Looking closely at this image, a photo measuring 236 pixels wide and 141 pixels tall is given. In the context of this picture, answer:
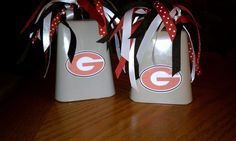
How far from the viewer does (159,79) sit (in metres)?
0.51

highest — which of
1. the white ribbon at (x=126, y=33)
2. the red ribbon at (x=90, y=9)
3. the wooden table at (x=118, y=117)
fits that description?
the red ribbon at (x=90, y=9)

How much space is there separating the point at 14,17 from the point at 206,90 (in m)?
0.87

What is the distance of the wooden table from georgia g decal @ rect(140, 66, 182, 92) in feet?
0.12

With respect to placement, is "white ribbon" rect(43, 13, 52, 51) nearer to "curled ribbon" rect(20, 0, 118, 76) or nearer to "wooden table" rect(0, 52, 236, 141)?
"curled ribbon" rect(20, 0, 118, 76)

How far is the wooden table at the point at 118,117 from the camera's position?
438mm

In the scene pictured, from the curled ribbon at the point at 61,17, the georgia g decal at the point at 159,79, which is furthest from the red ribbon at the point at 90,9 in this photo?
the georgia g decal at the point at 159,79

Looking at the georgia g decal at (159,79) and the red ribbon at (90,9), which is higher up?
the red ribbon at (90,9)

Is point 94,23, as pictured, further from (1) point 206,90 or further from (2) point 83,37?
(1) point 206,90

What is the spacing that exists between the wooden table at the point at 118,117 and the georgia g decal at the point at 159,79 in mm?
36

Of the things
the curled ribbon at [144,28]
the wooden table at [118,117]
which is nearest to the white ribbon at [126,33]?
the curled ribbon at [144,28]

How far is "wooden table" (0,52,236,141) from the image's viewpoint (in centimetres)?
44

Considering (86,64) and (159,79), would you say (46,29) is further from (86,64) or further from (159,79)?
(159,79)

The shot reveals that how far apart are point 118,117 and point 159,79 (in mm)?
98

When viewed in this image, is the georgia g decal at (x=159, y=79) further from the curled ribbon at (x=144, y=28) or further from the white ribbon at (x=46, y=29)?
the white ribbon at (x=46, y=29)
